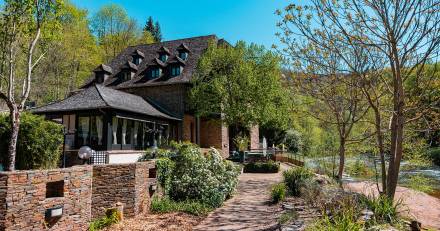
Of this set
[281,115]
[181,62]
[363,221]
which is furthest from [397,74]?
[181,62]

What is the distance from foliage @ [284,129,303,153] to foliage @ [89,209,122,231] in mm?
33092

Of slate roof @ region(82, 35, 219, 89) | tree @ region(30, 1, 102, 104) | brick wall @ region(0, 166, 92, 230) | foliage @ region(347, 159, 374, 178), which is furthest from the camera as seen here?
tree @ region(30, 1, 102, 104)

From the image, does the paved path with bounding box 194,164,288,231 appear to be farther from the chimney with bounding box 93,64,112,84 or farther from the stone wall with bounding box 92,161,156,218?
the chimney with bounding box 93,64,112,84

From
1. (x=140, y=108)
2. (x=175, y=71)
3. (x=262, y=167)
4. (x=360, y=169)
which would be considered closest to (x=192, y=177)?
(x=262, y=167)

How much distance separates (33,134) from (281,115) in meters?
18.4

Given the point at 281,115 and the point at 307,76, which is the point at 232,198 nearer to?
the point at 307,76

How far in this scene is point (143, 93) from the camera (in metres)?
28.3

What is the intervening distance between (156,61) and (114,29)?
65.0 ft

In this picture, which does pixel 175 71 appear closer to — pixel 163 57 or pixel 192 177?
pixel 163 57

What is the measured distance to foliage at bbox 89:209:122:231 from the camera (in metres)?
8.68

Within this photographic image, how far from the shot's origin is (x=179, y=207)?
10523 millimetres

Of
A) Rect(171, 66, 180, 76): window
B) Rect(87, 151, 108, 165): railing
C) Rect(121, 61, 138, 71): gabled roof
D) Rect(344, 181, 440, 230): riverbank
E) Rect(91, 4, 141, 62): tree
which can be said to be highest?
Rect(91, 4, 141, 62): tree

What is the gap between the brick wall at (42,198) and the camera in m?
6.16

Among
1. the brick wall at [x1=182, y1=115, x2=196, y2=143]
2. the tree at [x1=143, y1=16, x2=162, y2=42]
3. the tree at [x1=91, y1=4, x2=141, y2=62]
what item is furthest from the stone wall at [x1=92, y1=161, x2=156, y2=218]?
the tree at [x1=143, y1=16, x2=162, y2=42]
